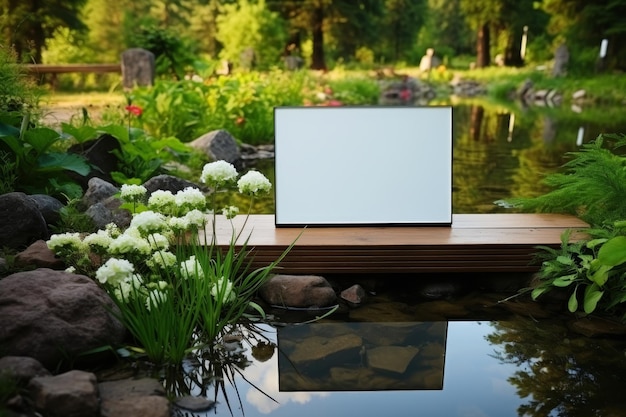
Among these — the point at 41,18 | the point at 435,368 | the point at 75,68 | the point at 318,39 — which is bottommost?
the point at 435,368

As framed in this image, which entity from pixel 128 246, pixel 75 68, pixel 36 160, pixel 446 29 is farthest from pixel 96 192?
pixel 446 29

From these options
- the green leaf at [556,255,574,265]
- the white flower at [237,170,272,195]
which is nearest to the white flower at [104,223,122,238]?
the white flower at [237,170,272,195]

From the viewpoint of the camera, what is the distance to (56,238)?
10.7ft

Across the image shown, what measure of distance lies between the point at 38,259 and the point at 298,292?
142 cm

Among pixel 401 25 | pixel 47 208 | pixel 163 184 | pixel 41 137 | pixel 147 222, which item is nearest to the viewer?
pixel 147 222

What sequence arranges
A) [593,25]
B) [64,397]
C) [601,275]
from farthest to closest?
[593,25] → [601,275] → [64,397]

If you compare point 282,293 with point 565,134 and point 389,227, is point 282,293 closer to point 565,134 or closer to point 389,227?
point 389,227

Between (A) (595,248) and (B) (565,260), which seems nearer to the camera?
(B) (565,260)

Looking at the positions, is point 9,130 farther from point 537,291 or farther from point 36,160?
point 537,291

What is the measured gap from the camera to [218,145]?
8.70 meters

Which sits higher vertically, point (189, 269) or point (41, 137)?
point (41, 137)

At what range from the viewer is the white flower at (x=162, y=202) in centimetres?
334

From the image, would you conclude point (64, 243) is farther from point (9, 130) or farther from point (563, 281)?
point (563, 281)

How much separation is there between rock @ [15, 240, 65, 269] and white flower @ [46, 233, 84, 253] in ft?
1.26
